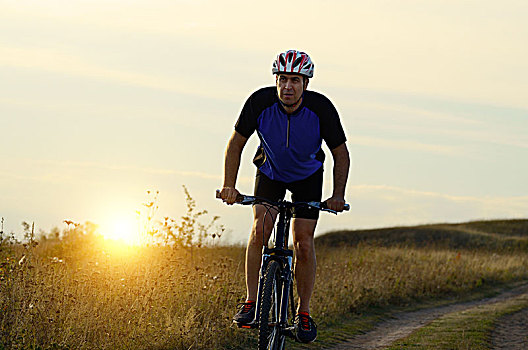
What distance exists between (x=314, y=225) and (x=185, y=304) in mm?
2951

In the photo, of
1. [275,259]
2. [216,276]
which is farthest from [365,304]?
[275,259]

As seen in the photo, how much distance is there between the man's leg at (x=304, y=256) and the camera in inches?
264

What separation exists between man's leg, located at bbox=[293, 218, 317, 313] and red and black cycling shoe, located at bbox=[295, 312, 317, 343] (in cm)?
6

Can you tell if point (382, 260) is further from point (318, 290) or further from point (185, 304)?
point (185, 304)

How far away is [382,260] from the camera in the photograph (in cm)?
1961

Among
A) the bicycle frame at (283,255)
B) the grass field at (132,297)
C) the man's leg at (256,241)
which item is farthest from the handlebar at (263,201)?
the grass field at (132,297)

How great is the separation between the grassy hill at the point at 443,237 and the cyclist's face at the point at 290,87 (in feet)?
98.7

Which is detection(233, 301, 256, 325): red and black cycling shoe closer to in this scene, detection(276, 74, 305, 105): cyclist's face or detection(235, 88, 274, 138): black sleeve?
detection(235, 88, 274, 138): black sleeve

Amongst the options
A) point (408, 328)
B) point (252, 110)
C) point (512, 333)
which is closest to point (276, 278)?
point (252, 110)

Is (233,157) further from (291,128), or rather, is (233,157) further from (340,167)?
(340,167)

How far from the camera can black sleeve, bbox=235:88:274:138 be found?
6570 mm

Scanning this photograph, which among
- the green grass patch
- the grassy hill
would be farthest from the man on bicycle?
the grassy hill

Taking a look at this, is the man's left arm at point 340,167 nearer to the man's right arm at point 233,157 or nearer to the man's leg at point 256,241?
the man's leg at point 256,241

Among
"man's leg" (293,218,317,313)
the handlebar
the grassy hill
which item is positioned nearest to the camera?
the handlebar
